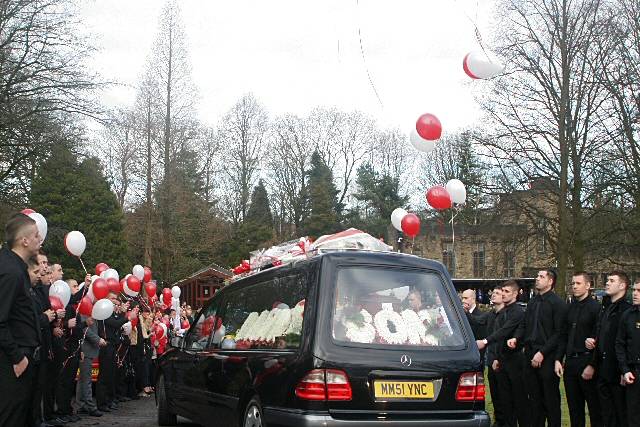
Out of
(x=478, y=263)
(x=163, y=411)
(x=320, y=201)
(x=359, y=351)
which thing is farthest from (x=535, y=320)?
(x=478, y=263)

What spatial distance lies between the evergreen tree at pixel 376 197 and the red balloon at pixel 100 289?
54.5m

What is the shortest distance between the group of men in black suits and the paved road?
458 centimetres

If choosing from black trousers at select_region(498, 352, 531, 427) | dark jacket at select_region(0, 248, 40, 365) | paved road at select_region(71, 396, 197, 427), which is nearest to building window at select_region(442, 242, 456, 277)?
paved road at select_region(71, 396, 197, 427)

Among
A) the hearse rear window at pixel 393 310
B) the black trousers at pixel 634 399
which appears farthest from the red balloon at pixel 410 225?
the hearse rear window at pixel 393 310

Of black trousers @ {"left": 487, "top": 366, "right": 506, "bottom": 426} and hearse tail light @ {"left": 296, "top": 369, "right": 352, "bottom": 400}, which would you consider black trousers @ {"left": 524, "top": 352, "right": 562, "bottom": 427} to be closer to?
black trousers @ {"left": 487, "top": 366, "right": 506, "bottom": 426}

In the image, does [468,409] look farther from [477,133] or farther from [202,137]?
[202,137]

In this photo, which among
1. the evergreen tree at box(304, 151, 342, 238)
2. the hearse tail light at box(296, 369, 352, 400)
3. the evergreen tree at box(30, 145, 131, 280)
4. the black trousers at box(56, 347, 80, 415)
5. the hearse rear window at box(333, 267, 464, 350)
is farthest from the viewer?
the evergreen tree at box(304, 151, 342, 238)

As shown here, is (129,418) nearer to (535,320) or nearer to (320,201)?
(535,320)

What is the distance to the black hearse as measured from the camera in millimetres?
6082

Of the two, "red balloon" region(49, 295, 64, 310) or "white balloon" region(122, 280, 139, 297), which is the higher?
"white balloon" region(122, 280, 139, 297)

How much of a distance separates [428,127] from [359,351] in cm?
706

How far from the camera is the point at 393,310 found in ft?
21.5

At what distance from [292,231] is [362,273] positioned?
197 feet

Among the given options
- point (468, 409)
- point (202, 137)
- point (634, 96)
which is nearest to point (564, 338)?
point (468, 409)
